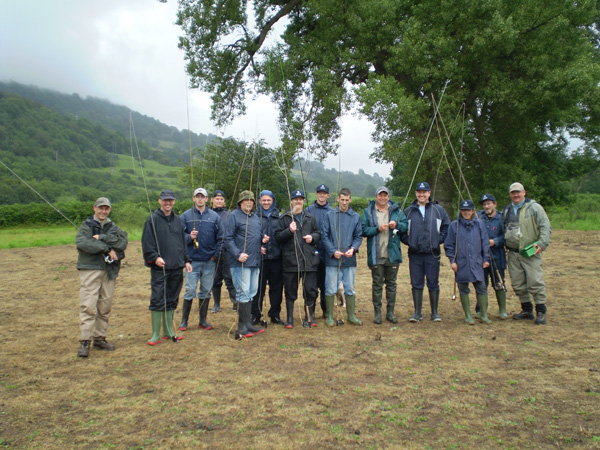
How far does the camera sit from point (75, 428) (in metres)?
3.67

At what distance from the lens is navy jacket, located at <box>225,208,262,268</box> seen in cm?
617

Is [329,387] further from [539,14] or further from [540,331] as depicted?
[539,14]

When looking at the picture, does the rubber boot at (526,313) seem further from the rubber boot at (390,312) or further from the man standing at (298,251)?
the man standing at (298,251)

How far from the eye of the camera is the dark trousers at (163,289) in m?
5.89

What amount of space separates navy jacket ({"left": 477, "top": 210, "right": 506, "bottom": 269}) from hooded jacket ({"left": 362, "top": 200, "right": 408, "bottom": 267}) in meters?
1.44

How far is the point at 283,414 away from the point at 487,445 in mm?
1646

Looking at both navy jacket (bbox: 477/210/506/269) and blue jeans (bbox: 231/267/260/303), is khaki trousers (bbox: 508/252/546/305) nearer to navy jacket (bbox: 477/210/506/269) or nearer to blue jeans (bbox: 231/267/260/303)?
navy jacket (bbox: 477/210/506/269)

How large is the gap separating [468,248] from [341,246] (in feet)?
6.44

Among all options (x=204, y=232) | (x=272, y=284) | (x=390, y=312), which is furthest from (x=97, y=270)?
(x=390, y=312)

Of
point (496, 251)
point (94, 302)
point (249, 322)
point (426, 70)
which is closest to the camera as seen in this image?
point (94, 302)

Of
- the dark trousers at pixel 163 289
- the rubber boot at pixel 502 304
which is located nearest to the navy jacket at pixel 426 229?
the rubber boot at pixel 502 304

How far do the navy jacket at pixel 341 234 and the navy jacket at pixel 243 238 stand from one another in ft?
3.54

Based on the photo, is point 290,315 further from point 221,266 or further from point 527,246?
point 527,246

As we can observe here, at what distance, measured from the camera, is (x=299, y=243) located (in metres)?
6.57
